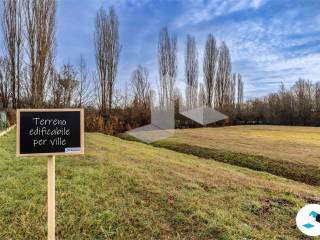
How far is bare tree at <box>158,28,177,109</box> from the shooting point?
30.4m

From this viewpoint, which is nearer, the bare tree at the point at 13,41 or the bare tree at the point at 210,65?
the bare tree at the point at 13,41

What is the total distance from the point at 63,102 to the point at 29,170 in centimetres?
1577

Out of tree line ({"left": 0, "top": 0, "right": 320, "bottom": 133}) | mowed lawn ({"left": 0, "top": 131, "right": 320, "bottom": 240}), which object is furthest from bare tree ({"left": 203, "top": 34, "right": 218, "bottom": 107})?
mowed lawn ({"left": 0, "top": 131, "right": 320, "bottom": 240})

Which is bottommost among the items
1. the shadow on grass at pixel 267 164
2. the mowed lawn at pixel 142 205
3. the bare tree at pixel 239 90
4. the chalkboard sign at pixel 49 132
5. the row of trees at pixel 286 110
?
the shadow on grass at pixel 267 164

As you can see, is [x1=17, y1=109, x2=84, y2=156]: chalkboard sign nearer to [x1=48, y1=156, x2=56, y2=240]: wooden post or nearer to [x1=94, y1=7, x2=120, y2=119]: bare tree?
[x1=48, y1=156, x2=56, y2=240]: wooden post

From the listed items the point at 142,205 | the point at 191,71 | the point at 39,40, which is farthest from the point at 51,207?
the point at 191,71

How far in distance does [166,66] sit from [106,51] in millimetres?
7876

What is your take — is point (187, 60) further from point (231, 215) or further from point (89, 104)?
point (231, 215)

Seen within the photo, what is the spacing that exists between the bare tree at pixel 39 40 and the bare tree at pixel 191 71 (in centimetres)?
1830

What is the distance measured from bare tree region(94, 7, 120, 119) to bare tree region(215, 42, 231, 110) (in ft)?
45.8

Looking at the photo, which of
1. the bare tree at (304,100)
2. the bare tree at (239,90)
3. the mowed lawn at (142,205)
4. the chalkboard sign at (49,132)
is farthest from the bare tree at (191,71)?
the chalkboard sign at (49,132)

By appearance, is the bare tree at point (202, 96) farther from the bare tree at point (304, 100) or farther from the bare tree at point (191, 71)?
the bare tree at point (304, 100)

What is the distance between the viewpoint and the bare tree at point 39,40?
16.3 metres

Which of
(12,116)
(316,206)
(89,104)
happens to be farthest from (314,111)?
(316,206)
